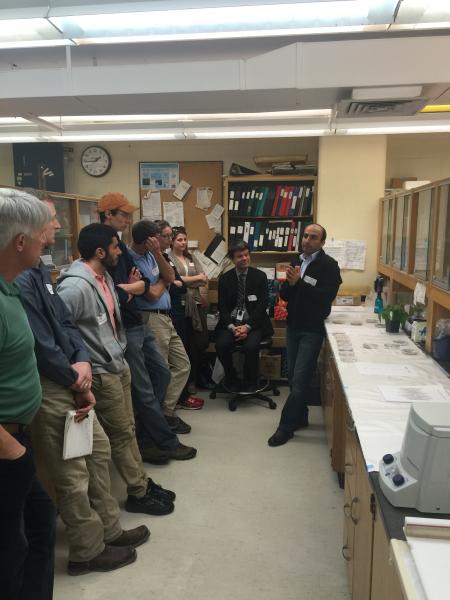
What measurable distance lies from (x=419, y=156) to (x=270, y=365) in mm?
2731

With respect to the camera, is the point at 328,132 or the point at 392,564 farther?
the point at 328,132

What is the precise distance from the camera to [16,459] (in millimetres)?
1321

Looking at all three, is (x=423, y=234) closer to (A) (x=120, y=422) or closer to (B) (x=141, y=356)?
(B) (x=141, y=356)

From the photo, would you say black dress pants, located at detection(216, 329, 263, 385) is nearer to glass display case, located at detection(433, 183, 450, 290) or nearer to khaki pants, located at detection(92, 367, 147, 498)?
khaki pants, located at detection(92, 367, 147, 498)

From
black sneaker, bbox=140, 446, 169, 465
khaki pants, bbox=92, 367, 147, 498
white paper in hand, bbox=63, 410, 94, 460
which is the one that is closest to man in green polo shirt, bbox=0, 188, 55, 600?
white paper in hand, bbox=63, 410, 94, 460

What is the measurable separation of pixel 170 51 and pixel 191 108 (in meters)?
0.75

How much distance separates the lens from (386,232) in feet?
12.9

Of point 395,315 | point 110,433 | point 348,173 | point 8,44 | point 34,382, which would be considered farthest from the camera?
point 348,173

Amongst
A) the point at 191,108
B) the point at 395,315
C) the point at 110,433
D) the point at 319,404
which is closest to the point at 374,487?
the point at 110,433

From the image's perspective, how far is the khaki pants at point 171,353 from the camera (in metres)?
3.23

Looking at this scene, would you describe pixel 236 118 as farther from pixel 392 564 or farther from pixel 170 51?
pixel 392 564

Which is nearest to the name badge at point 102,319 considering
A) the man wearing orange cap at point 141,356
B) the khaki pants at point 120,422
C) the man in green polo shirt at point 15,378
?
the khaki pants at point 120,422

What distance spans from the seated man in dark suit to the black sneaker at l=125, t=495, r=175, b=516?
1605 mm

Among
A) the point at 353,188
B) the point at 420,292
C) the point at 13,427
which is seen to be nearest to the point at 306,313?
the point at 420,292
